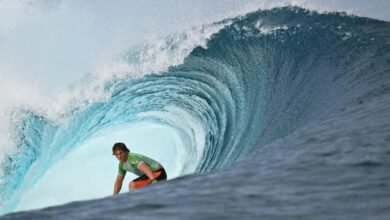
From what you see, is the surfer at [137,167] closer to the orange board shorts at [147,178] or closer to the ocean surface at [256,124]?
the orange board shorts at [147,178]

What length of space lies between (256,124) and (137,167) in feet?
9.18

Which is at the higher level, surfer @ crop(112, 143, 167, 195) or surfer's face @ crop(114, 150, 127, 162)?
surfer's face @ crop(114, 150, 127, 162)

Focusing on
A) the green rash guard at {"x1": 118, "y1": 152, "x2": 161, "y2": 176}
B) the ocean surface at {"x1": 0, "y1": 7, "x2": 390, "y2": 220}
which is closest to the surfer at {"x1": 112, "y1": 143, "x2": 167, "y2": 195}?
the green rash guard at {"x1": 118, "y1": 152, "x2": 161, "y2": 176}

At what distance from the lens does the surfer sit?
22.7ft

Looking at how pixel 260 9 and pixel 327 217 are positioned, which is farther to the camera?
pixel 260 9

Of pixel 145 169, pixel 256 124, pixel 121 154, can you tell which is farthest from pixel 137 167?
pixel 256 124

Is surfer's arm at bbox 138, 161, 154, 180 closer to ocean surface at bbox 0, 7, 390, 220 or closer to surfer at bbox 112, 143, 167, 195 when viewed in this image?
surfer at bbox 112, 143, 167, 195

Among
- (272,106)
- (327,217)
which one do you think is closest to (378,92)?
(272,106)

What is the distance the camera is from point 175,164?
14.8 metres

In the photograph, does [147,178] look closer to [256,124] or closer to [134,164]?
[134,164]

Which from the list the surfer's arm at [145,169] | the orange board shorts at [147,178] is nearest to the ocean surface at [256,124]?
the orange board shorts at [147,178]

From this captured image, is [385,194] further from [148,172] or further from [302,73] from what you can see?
[302,73]

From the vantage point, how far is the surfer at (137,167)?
22.7 feet

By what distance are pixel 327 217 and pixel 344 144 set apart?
153 centimetres
